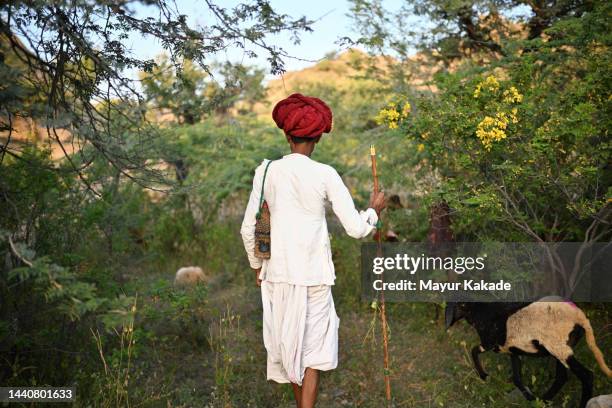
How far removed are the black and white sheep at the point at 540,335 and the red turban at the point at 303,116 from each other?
2038mm

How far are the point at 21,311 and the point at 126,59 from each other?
1949 mm

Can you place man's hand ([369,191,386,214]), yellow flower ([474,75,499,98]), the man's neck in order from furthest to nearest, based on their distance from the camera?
1. yellow flower ([474,75,499,98])
2. man's hand ([369,191,386,214])
3. the man's neck

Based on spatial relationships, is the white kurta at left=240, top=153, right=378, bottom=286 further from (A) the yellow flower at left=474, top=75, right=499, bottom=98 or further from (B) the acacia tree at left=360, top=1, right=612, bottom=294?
(A) the yellow flower at left=474, top=75, right=499, bottom=98

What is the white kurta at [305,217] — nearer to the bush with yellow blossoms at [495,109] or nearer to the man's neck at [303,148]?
the man's neck at [303,148]

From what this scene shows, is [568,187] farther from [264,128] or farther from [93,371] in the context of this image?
[264,128]

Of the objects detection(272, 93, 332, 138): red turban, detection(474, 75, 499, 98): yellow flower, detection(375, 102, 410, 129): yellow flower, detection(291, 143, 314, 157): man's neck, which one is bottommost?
detection(291, 143, 314, 157): man's neck

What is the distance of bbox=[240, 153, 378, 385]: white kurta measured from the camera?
11.5 feet

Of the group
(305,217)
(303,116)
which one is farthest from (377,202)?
(303,116)

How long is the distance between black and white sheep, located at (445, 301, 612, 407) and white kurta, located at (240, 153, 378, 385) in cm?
143

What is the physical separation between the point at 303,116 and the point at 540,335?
2265 mm

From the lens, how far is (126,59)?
396 cm

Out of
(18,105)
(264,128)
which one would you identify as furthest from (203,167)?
(18,105)

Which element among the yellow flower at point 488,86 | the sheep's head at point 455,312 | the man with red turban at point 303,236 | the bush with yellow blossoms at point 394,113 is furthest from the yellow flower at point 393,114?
the sheep's head at point 455,312

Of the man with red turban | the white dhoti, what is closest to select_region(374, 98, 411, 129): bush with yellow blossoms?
the man with red turban
